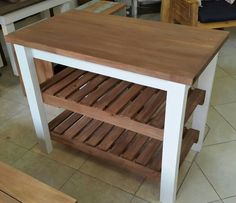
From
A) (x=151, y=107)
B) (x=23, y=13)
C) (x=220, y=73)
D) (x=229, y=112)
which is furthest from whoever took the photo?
(x=220, y=73)

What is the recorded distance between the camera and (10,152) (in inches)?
65.9

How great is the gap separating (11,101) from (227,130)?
1531 mm

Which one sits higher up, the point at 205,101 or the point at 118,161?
the point at 205,101

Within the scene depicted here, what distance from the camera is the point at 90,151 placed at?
57.6 inches

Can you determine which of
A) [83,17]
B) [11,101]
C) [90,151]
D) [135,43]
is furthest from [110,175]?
[11,101]

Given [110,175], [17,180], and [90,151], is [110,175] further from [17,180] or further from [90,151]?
[17,180]

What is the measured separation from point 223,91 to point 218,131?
0.49m

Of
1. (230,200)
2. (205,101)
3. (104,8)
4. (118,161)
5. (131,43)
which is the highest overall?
(131,43)

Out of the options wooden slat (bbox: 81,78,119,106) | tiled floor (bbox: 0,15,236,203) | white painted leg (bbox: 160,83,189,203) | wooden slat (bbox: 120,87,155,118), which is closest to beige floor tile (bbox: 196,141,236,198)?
tiled floor (bbox: 0,15,236,203)

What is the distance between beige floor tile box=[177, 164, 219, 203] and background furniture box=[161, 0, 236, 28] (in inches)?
51.3

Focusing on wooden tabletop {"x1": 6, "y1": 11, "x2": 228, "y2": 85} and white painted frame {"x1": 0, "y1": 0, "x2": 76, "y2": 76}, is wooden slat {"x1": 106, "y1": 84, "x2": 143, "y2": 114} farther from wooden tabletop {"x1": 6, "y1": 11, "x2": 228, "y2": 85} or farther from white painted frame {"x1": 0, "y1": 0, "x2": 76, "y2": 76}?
white painted frame {"x1": 0, "y1": 0, "x2": 76, "y2": 76}

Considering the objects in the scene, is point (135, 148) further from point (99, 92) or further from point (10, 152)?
point (10, 152)

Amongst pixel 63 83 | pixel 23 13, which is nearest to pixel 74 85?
pixel 63 83

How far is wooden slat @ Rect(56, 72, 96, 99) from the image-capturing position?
1.37 meters
